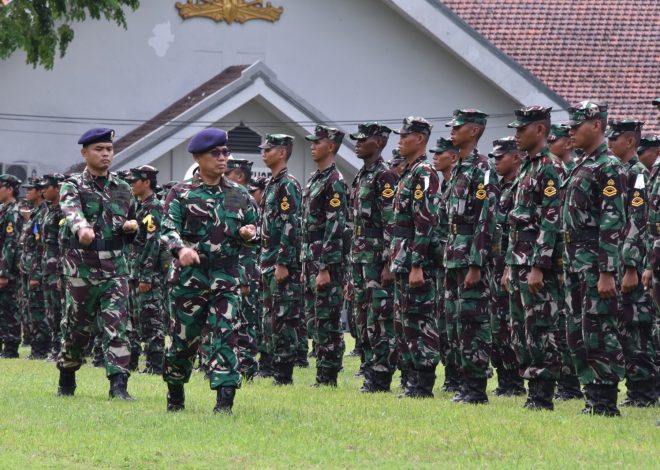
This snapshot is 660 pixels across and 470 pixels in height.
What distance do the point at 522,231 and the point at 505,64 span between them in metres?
20.5

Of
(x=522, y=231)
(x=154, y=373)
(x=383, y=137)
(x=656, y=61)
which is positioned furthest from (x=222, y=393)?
(x=656, y=61)

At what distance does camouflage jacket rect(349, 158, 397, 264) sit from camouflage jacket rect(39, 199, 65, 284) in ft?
18.5

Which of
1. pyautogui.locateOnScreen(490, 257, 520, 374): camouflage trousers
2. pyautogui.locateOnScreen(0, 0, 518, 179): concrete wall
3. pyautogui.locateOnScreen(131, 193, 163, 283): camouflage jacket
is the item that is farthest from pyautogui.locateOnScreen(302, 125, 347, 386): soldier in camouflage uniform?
pyautogui.locateOnScreen(0, 0, 518, 179): concrete wall

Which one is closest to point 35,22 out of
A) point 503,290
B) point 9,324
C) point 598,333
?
point 9,324

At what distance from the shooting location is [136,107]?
32.9 meters

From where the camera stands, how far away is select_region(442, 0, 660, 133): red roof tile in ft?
→ 118

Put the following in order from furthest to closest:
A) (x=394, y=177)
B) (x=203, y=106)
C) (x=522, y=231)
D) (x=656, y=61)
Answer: (x=656, y=61) < (x=203, y=106) < (x=394, y=177) < (x=522, y=231)

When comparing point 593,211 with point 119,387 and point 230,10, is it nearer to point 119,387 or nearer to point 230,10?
point 119,387

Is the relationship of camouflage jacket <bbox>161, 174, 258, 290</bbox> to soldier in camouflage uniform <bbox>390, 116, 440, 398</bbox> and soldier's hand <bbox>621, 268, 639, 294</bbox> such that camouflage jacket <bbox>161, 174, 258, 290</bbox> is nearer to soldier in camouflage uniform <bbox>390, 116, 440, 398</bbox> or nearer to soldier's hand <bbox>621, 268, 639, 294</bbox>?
soldier in camouflage uniform <bbox>390, 116, 440, 398</bbox>

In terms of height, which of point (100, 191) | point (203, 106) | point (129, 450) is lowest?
point (129, 450)

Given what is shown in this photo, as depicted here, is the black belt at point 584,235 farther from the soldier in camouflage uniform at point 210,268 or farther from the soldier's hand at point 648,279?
the soldier in camouflage uniform at point 210,268

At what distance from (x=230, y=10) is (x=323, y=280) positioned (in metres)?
19.7

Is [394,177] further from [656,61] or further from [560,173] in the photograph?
[656,61]

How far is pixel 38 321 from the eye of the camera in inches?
831
